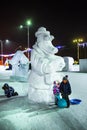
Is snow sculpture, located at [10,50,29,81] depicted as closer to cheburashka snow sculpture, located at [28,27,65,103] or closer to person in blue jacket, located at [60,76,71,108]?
cheburashka snow sculpture, located at [28,27,65,103]

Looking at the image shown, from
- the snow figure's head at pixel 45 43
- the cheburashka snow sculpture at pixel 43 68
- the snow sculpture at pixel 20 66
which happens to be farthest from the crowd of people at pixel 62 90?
the snow sculpture at pixel 20 66

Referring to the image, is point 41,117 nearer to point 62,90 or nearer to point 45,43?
point 62,90

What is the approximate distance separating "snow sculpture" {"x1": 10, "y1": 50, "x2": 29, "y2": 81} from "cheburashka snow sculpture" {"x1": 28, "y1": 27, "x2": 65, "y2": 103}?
23.4ft

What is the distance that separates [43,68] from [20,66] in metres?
8.32

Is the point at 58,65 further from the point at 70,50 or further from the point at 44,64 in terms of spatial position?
the point at 70,50

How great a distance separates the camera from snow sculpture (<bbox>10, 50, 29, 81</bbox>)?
17828 millimetres

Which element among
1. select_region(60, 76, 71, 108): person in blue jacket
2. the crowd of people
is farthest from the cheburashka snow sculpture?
select_region(60, 76, 71, 108): person in blue jacket

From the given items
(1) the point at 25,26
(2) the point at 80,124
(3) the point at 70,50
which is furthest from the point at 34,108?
(3) the point at 70,50

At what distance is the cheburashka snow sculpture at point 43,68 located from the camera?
10.1 m

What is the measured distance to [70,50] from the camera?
147 feet

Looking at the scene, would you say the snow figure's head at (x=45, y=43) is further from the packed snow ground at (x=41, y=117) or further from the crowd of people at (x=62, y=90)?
the packed snow ground at (x=41, y=117)

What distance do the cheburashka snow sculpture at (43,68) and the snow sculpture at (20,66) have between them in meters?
7.14

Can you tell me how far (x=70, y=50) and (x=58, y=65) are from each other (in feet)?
114

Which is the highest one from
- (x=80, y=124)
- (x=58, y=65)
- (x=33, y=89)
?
(x=58, y=65)
